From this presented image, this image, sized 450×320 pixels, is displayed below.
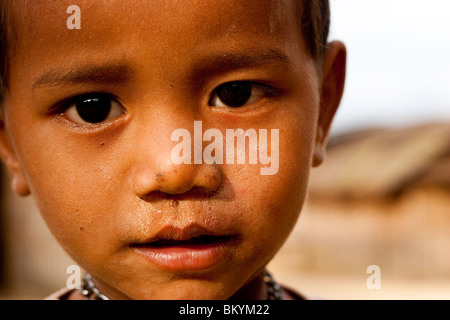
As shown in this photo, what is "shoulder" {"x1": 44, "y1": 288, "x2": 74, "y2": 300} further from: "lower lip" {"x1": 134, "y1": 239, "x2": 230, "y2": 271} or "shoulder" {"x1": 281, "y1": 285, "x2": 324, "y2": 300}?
"shoulder" {"x1": 281, "y1": 285, "x2": 324, "y2": 300}

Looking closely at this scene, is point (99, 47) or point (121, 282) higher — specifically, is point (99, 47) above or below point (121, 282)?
above

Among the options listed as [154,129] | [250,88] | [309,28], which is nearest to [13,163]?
[154,129]

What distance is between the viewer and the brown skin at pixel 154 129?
42.2 inches

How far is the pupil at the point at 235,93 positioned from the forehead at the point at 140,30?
0.08 meters

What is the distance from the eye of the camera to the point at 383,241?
9.34 meters

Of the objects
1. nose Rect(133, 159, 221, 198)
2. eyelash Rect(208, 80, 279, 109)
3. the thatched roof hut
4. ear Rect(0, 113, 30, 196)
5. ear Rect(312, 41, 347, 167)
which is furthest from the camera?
the thatched roof hut

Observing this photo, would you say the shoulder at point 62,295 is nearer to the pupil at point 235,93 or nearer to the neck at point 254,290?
the neck at point 254,290

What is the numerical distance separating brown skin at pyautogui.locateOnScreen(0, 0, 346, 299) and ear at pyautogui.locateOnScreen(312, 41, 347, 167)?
0.22 metres

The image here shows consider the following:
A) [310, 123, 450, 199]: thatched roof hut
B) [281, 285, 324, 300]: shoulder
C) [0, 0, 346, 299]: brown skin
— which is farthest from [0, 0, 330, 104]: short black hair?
[310, 123, 450, 199]: thatched roof hut

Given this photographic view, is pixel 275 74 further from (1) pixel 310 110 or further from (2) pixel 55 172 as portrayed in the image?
(2) pixel 55 172

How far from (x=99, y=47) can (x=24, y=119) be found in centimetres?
26

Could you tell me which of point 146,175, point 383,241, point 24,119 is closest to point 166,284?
point 146,175

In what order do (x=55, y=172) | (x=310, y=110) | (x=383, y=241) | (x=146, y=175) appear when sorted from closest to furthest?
(x=146, y=175) < (x=55, y=172) < (x=310, y=110) < (x=383, y=241)

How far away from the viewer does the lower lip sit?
113cm
